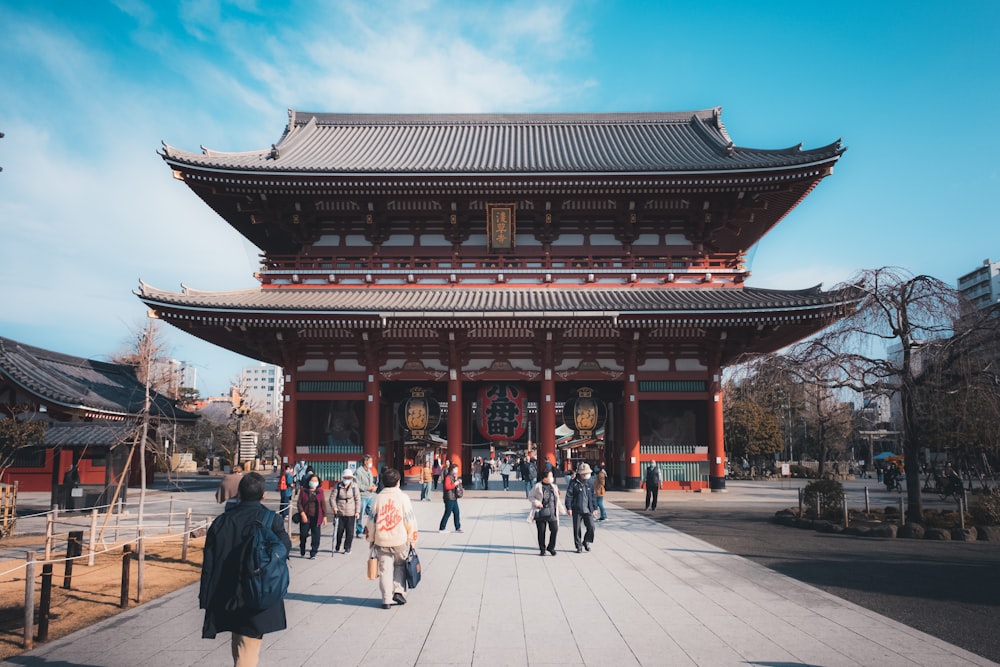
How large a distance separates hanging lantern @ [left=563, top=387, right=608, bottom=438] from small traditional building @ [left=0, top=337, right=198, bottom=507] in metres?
13.4

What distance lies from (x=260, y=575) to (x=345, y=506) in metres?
7.02

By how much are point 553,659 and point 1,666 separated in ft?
17.3

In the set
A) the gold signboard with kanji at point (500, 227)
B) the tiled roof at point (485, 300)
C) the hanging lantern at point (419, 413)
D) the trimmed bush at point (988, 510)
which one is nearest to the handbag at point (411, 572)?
the tiled roof at point (485, 300)


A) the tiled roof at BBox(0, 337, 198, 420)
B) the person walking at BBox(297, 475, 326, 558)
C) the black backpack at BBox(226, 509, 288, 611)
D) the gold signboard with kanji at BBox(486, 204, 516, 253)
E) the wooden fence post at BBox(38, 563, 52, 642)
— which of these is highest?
the gold signboard with kanji at BBox(486, 204, 516, 253)

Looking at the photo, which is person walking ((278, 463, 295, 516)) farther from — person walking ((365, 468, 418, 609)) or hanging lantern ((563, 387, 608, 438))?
hanging lantern ((563, 387, 608, 438))

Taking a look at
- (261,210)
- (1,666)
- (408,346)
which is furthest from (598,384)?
(1,666)

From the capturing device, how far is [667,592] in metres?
8.66

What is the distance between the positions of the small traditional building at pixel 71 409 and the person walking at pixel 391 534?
380 inches

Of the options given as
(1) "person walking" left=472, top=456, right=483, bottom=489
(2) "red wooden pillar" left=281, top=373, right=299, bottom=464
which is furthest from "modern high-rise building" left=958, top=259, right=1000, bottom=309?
(2) "red wooden pillar" left=281, top=373, right=299, bottom=464

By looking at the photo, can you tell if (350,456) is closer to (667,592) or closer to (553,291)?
(553,291)

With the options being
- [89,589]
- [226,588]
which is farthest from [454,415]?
[226,588]

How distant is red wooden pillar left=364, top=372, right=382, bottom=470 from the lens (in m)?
22.5

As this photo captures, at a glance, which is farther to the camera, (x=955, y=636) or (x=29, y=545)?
(x=29, y=545)

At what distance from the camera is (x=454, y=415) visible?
2316 centimetres
